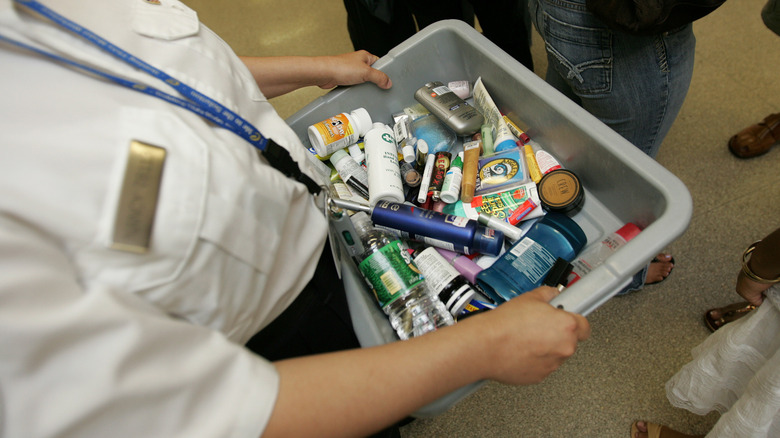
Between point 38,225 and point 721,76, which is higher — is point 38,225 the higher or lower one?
the higher one

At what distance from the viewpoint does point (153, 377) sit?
305 millimetres

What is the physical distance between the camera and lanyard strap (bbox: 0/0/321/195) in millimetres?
347

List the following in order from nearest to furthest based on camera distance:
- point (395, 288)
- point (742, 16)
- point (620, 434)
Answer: point (395, 288), point (620, 434), point (742, 16)

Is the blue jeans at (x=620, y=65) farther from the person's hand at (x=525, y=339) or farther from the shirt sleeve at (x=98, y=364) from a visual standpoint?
the shirt sleeve at (x=98, y=364)

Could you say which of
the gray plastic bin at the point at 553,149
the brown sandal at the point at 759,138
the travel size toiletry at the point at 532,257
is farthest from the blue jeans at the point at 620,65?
the brown sandal at the point at 759,138

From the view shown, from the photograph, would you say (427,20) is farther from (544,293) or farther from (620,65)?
(544,293)

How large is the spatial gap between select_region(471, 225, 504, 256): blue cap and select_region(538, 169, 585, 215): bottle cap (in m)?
0.11

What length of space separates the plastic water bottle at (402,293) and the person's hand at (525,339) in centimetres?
18

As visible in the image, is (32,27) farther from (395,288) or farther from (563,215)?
(563,215)

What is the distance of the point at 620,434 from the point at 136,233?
1156 mm

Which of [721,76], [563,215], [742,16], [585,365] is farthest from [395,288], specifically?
[742,16]

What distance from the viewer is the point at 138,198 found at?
33 cm

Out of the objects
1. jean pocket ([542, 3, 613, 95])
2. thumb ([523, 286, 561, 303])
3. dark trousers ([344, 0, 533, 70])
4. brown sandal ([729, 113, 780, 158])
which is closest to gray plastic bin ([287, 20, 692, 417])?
thumb ([523, 286, 561, 303])

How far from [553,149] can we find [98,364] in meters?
0.71
